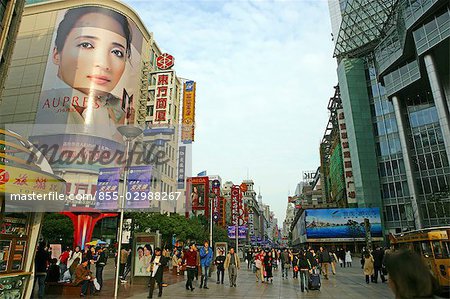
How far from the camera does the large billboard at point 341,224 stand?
1981 inches

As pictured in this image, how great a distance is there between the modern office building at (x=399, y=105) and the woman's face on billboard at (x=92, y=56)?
39.8m

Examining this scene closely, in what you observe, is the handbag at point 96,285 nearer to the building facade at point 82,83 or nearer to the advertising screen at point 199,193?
the building facade at point 82,83

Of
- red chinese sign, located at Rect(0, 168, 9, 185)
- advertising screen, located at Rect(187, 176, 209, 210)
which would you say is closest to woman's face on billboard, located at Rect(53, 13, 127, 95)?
advertising screen, located at Rect(187, 176, 209, 210)

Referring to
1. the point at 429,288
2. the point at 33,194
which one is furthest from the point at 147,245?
the point at 429,288

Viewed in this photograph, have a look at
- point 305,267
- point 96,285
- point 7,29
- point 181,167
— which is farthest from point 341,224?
point 7,29

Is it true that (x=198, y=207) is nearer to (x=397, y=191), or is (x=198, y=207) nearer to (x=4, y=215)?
(x=397, y=191)

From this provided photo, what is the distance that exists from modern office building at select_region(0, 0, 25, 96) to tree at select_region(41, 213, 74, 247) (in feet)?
93.1

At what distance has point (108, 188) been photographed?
114 ft

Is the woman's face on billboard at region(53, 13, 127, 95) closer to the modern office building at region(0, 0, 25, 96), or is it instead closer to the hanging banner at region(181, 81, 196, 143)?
the hanging banner at region(181, 81, 196, 143)

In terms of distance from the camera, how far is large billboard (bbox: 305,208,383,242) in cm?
5031

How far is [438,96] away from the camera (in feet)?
118

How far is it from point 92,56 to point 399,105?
160 ft

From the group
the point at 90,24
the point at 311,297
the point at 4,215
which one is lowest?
the point at 311,297

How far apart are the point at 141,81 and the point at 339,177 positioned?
44.2m
